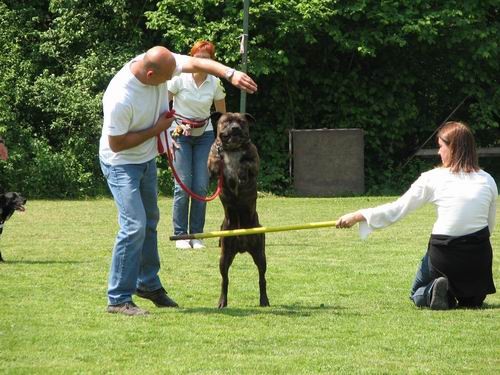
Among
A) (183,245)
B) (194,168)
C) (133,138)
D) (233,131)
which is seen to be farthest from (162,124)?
(183,245)

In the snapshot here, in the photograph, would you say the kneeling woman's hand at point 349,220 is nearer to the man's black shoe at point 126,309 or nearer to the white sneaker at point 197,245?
the man's black shoe at point 126,309

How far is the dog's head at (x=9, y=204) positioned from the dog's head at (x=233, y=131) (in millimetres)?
4443

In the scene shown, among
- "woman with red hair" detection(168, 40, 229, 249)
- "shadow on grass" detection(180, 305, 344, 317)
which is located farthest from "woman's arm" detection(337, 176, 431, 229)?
"woman with red hair" detection(168, 40, 229, 249)

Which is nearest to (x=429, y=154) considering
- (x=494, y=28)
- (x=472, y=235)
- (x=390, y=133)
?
(x=390, y=133)

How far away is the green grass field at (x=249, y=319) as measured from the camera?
6.19 meters

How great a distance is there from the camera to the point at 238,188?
334 inches

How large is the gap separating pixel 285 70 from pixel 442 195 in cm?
1464

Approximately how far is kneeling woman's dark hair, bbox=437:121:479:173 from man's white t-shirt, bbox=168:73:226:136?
13.1 ft

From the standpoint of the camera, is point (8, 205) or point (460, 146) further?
point (8, 205)

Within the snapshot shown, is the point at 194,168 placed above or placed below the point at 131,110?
below

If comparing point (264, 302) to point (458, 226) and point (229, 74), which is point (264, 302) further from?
point (229, 74)

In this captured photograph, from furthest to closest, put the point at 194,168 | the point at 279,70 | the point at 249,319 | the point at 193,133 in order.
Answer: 1. the point at 279,70
2. the point at 194,168
3. the point at 193,133
4. the point at 249,319

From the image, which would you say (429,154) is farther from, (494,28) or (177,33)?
(177,33)

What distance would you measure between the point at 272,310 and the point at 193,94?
4.08 meters
